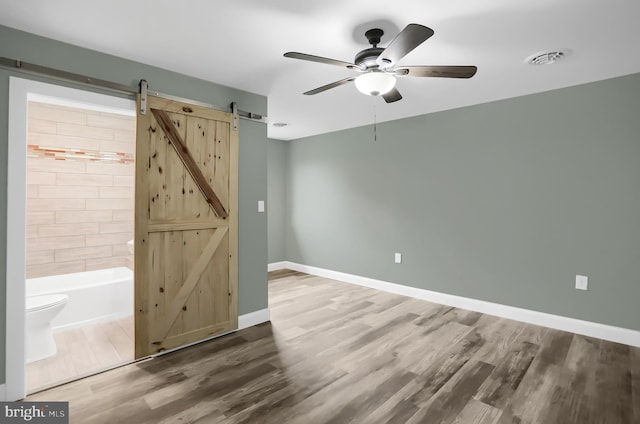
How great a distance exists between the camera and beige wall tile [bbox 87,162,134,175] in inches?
166

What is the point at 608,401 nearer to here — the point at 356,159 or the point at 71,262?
the point at 356,159

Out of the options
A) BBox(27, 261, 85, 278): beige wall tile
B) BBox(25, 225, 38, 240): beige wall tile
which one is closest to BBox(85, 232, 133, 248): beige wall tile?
BBox(27, 261, 85, 278): beige wall tile

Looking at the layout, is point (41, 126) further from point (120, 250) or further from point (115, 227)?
point (120, 250)

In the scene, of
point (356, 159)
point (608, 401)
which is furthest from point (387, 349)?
point (356, 159)

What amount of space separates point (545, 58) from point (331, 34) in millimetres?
1670

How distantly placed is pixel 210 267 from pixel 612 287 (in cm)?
365

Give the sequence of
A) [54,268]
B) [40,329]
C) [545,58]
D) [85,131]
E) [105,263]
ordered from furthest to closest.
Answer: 1. [105,263]
2. [85,131]
3. [54,268]
4. [40,329]
5. [545,58]

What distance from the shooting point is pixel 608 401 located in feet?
7.06

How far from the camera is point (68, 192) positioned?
404cm

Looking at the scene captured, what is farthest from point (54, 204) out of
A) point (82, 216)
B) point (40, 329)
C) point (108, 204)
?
point (40, 329)

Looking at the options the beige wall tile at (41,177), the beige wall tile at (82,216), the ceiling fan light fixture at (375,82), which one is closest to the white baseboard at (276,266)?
the beige wall tile at (82,216)

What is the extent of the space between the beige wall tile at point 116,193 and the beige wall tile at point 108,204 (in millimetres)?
41

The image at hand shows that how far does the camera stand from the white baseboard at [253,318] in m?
3.34

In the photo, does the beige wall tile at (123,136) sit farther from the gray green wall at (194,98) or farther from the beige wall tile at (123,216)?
the gray green wall at (194,98)
